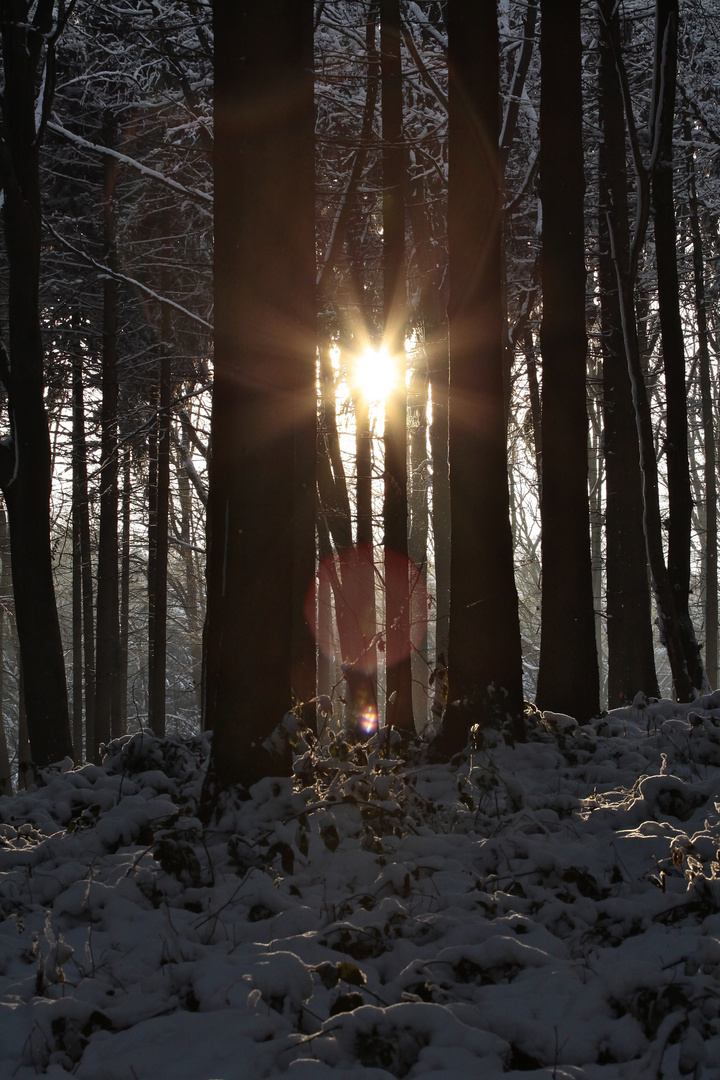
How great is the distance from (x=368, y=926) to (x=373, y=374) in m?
11.2

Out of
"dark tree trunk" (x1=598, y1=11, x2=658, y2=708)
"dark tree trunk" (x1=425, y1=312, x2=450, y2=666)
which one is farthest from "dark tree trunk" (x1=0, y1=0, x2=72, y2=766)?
"dark tree trunk" (x1=425, y1=312, x2=450, y2=666)

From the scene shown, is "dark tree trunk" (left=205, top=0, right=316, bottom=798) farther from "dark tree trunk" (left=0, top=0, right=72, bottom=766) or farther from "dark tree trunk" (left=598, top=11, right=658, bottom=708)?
"dark tree trunk" (left=598, top=11, right=658, bottom=708)

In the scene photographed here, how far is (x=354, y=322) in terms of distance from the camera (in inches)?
562

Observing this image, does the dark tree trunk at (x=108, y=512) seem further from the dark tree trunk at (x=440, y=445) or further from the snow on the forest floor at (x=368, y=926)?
the snow on the forest floor at (x=368, y=926)

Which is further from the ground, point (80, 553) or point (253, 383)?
point (80, 553)

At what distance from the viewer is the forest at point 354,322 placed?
4672 millimetres

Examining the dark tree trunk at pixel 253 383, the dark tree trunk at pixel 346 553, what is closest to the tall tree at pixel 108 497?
the dark tree trunk at pixel 346 553

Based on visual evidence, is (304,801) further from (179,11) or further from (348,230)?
(179,11)

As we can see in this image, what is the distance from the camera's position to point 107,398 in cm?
1427

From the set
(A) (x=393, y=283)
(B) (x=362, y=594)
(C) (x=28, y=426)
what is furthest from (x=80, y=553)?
(A) (x=393, y=283)

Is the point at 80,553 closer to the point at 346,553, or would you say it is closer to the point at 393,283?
the point at 346,553

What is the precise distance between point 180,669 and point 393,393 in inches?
1207

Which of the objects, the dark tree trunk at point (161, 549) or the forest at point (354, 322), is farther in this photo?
the dark tree trunk at point (161, 549)

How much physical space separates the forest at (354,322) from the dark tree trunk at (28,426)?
0.03 metres
